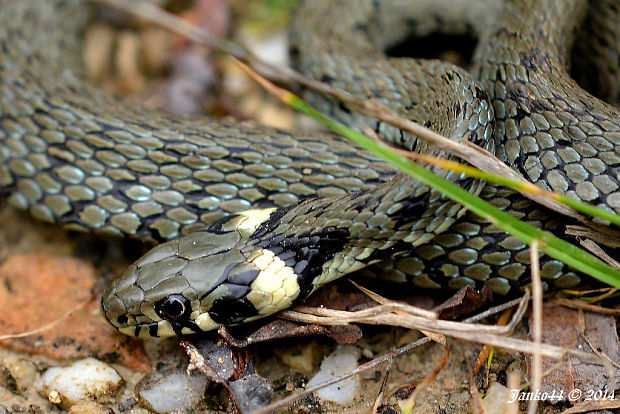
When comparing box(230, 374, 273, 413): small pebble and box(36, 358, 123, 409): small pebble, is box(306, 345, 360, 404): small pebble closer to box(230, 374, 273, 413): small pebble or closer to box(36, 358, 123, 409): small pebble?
box(230, 374, 273, 413): small pebble

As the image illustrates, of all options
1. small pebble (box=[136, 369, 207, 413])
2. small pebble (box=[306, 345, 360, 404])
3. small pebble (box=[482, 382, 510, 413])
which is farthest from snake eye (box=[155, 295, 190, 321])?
small pebble (box=[482, 382, 510, 413])

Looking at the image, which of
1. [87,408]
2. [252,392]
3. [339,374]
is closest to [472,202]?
[339,374]

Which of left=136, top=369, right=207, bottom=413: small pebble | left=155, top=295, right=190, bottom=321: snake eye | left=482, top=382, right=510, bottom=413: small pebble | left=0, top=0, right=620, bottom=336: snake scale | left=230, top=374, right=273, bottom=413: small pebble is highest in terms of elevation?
left=0, top=0, right=620, bottom=336: snake scale

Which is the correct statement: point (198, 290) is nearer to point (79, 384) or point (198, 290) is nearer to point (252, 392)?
point (252, 392)

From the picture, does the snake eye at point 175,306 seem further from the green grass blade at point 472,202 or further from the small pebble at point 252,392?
the green grass blade at point 472,202

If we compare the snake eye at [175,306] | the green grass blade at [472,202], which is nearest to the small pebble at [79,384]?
the snake eye at [175,306]
